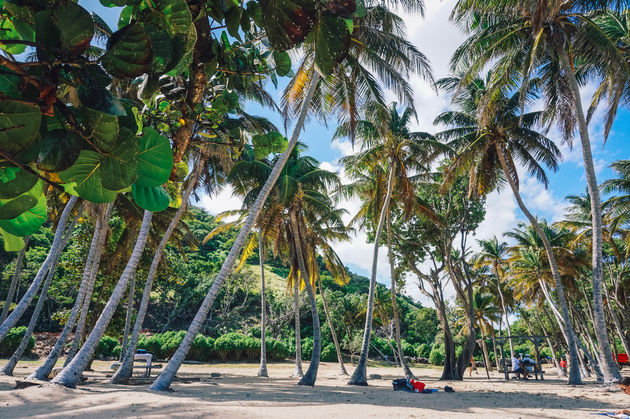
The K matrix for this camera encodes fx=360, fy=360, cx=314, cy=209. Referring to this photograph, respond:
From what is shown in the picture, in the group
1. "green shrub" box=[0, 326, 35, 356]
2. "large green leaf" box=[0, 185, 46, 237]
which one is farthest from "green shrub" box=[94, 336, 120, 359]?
"large green leaf" box=[0, 185, 46, 237]

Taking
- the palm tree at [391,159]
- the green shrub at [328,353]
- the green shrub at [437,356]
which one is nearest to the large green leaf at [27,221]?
the palm tree at [391,159]

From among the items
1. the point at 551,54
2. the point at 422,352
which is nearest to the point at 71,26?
the point at 551,54

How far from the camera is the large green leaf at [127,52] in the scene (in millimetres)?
600

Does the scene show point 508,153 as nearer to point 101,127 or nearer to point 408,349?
point 101,127

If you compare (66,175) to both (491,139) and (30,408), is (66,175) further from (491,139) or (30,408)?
(491,139)

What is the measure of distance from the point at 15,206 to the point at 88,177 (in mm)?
135

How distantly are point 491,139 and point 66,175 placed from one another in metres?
15.2

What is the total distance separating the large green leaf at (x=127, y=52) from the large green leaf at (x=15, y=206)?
0.29m

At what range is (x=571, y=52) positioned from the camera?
10.8m

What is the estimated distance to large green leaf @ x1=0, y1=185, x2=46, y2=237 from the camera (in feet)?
2.39

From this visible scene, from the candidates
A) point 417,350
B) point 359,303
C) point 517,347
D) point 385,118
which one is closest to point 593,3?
point 385,118

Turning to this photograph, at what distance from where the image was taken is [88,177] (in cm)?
68

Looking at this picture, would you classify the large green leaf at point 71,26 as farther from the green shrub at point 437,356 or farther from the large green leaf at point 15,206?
the green shrub at point 437,356

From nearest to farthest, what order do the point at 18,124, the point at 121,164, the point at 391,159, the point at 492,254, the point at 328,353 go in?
1. the point at 18,124
2. the point at 121,164
3. the point at 391,159
4. the point at 492,254
5. the point at 328,353
